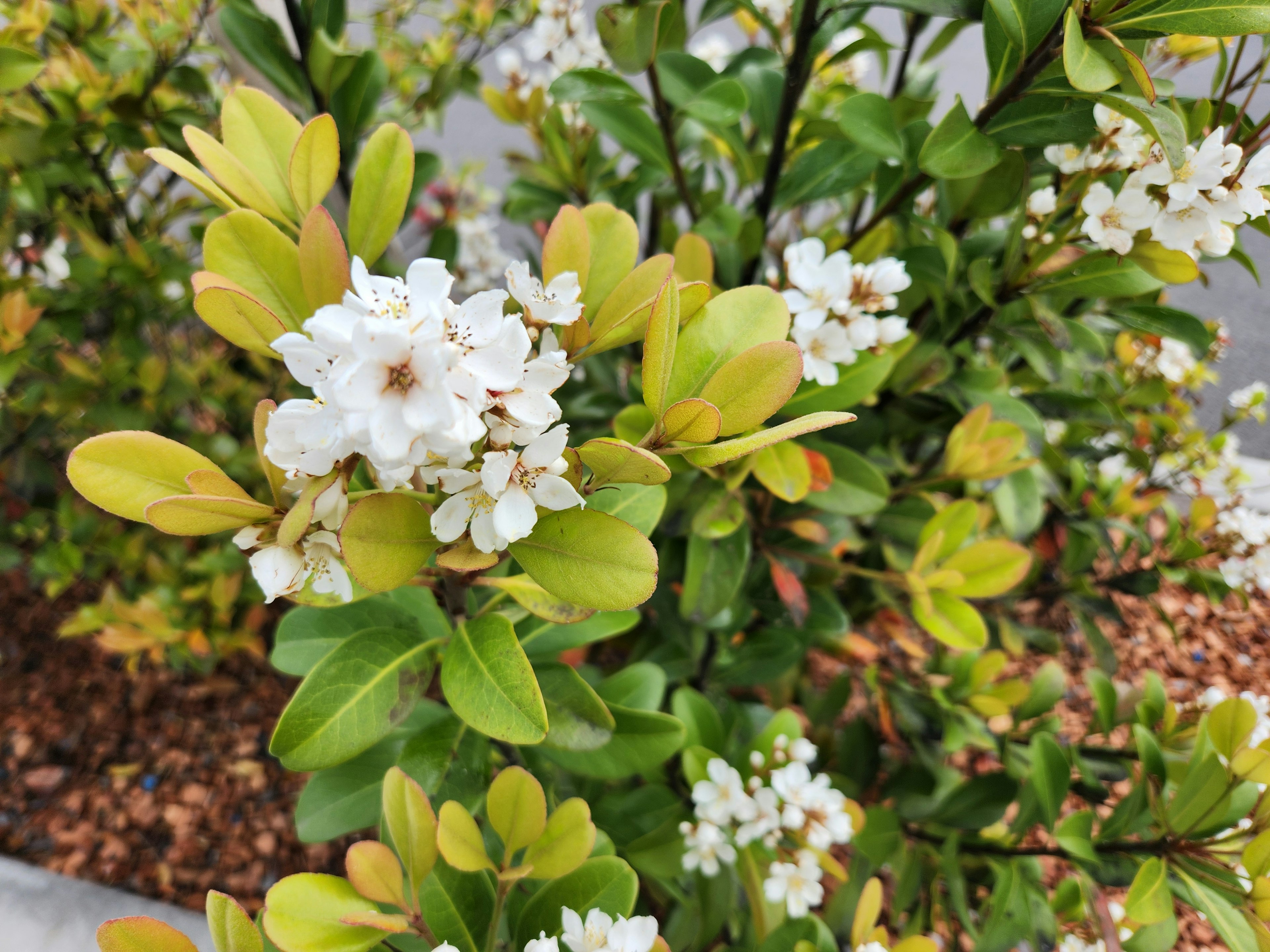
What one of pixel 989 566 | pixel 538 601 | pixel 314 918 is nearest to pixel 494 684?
pixel 538 601

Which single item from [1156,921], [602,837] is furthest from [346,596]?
[1156,921]

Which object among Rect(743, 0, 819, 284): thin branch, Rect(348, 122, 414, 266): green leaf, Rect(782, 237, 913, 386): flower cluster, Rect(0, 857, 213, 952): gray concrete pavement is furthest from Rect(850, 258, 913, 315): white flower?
Rect(0, 857, 213, 952): gray concrete pavement

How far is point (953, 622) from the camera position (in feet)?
2.81

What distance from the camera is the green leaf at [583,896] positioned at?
59 cm

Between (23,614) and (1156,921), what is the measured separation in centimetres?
202

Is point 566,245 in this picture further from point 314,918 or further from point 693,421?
point 314,918

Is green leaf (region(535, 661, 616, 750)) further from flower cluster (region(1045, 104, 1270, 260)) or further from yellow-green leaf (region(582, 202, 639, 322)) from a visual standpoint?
flower cluster (region(1045, 104, 1270, 260))

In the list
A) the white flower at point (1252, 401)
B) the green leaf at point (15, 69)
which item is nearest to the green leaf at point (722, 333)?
the green leaf at point (15, 69)

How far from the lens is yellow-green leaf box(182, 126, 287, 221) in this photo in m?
0.48

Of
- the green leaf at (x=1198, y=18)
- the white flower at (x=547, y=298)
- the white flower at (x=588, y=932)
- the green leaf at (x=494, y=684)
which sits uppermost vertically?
the green leaf at (x=1198, y=18)

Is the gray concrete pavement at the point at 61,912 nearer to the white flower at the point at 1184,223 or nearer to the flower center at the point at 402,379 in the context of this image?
the flower center at the point at 402,379

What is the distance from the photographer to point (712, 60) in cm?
152

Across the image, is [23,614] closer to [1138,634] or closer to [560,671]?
[560,671]

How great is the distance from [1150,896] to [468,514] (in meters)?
0.77
